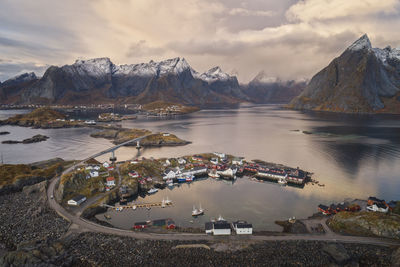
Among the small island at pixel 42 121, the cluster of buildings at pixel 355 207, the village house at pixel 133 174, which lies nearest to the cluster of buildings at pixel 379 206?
the cluster of buildings at pixel 355 207

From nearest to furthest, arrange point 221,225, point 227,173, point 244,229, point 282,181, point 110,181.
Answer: point 244,229, point 221,225, point 110,181, point 282,181, point 227,173

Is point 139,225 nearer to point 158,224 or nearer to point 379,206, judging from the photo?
point 158,224

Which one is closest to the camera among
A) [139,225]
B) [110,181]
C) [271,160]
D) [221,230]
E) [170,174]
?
[221,230]

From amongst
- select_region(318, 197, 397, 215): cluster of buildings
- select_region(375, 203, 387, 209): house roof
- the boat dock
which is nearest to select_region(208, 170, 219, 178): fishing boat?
the boat dock

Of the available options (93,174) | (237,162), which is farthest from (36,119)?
(237,162)

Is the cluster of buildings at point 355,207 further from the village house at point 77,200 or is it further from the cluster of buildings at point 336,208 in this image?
the village house at point 77,200

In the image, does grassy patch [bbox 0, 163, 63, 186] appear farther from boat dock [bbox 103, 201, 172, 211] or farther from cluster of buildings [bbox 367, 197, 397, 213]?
cluster of buildings [bbox 367, 197, 397, 213]

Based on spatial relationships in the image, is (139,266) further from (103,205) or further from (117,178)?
(117,178)
